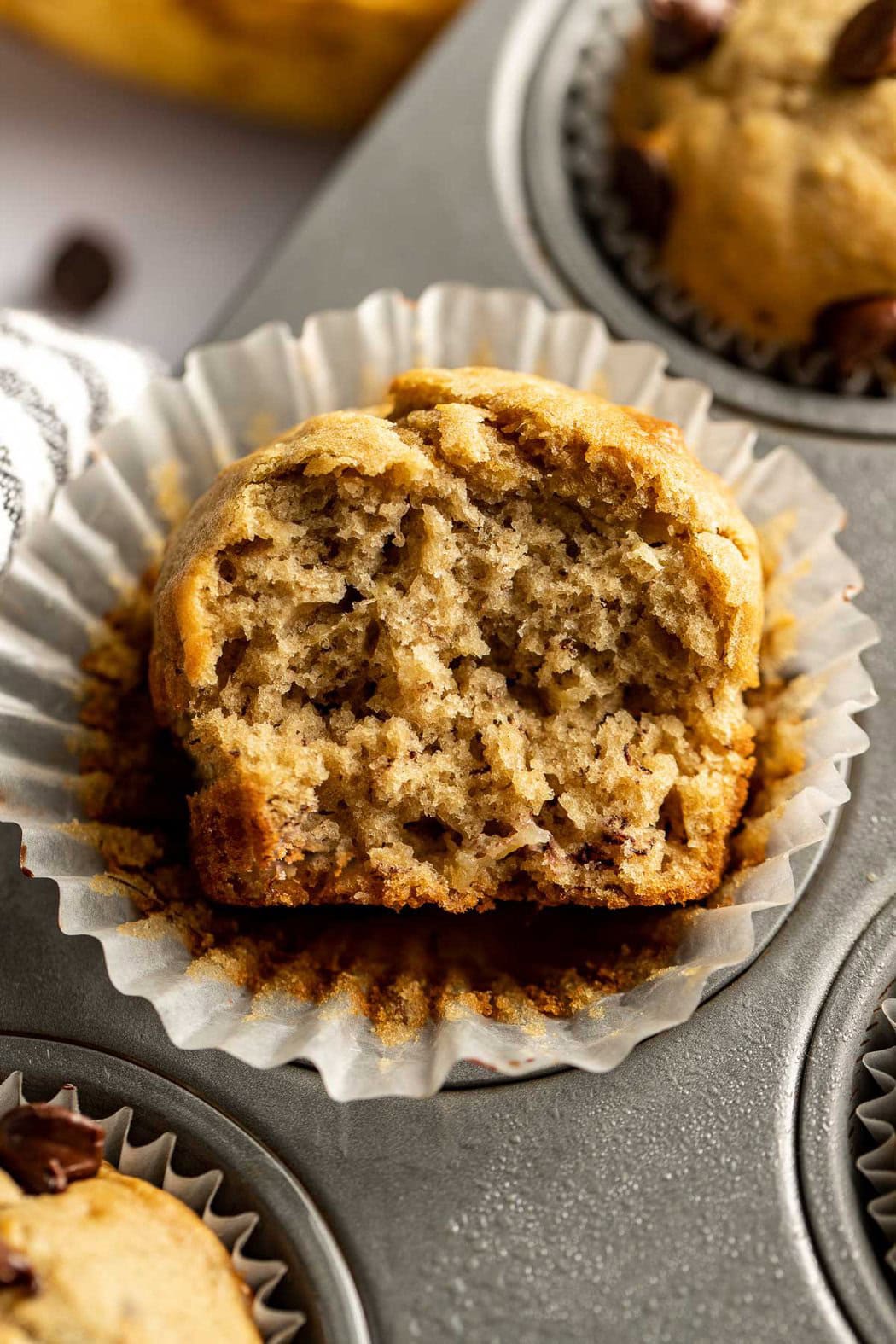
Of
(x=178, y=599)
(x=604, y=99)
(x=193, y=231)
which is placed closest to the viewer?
(x=178, y=599)

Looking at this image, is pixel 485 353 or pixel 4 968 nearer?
pixel 4 968

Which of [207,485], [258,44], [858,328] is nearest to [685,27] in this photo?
[858,328]

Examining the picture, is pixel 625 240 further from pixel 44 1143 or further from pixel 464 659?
pixel 44 1143

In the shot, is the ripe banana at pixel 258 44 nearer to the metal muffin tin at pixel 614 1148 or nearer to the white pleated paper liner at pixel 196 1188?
the metal muffin tin at pixel 614 1148

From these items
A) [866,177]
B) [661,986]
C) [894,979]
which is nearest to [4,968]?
[661,986]

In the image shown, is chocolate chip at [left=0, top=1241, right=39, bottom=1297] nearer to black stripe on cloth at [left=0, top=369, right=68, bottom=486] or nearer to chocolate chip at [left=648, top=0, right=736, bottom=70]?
black stripe on cloth at [left=0, top=369, right=68, bottom=486]

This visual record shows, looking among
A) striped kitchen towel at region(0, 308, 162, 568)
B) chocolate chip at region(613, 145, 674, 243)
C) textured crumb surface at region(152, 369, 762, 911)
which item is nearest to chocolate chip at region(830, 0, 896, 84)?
chocolate chip at region(613, 145, 674, 243)

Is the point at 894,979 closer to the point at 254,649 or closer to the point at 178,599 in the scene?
Result: the point at 254,649
